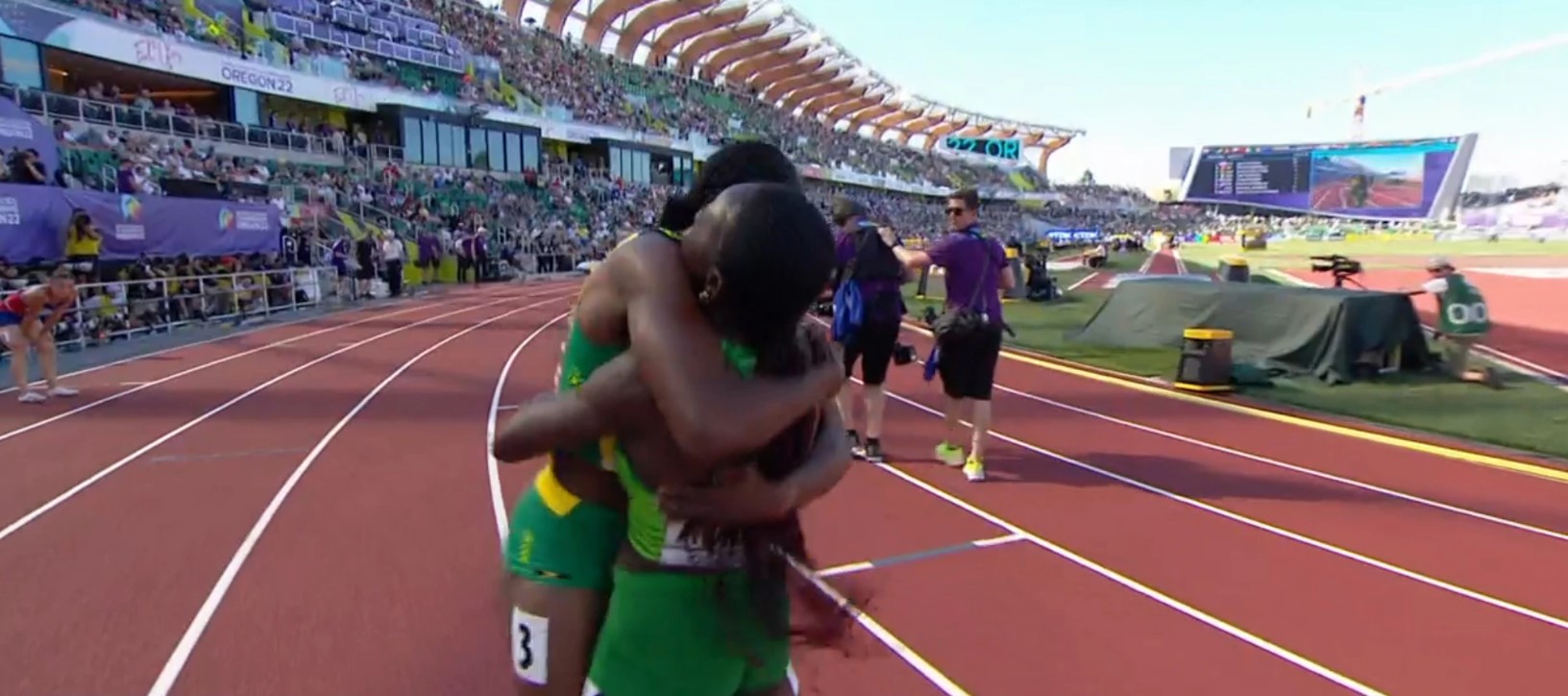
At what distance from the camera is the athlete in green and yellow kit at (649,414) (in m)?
1.27

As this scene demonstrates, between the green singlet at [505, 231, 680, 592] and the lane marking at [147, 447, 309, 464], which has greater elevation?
the green singlet at [505, 231, 680, 592]

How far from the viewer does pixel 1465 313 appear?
9016mm

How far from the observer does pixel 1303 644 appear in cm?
360

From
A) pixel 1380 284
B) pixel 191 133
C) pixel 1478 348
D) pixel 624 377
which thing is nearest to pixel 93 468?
pixel 624 377

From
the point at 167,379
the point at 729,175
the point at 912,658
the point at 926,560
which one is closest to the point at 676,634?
the point at 729,175

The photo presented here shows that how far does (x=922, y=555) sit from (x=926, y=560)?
0.27ft

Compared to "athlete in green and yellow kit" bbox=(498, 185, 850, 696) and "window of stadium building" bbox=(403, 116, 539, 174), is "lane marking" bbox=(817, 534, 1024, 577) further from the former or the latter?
"window of stadium building" bbox=(403, 116, 539, 174)

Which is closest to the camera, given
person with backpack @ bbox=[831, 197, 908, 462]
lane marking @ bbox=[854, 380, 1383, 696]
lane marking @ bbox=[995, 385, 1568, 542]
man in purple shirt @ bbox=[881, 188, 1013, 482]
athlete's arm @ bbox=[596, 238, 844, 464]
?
athlete's arm @ bbox=[596, 238, 844, 464]

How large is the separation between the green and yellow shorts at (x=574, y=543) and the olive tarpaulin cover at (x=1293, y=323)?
9.39 meters

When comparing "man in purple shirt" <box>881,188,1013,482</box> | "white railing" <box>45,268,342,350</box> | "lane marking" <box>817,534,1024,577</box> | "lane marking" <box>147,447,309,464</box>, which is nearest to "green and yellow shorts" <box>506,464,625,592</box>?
"lane marking" <box>817,534,1024,577</box>

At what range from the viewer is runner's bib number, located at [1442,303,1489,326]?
29.6 feet

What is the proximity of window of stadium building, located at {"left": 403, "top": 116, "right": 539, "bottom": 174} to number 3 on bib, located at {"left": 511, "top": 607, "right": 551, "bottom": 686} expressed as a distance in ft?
98.2

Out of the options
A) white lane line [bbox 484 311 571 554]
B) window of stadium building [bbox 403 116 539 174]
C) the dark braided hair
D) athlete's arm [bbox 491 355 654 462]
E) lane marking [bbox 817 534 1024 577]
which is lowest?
white lane line [bbox 484 311 571 554]

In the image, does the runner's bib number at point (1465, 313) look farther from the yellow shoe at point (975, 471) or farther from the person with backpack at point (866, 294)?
the person with backpack at point (866, 294)
